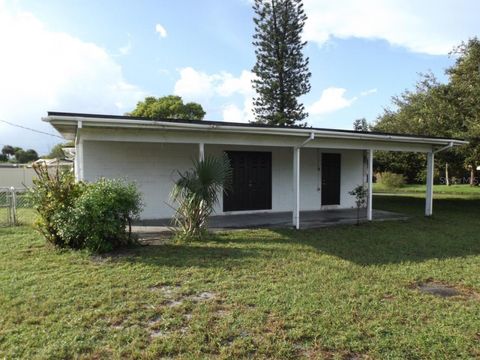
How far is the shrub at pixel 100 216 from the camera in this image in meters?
6.04

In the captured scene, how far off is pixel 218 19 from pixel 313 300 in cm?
1494

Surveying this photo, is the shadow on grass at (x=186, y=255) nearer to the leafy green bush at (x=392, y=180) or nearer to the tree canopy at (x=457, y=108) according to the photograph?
the tree canopy at (x=457, y=108)

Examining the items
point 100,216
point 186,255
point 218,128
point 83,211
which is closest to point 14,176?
point 218,128

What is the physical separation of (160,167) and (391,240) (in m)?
6.25

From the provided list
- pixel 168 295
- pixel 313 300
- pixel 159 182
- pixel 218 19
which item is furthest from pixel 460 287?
pixel 218 19

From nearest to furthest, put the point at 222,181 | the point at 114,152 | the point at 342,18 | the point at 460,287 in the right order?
the point at 460,287 < the point at 222,181 < the point at 114,152 < the point at 342,18

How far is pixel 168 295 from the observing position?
436cm

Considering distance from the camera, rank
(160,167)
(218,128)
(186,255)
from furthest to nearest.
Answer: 1. (160,167)
2. (218,128)
3. (186,255)

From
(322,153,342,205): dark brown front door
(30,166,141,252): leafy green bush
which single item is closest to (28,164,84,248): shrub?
(30,166,141,252): leafy green bush

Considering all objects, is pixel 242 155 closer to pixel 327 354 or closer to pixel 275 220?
pixel 275 220

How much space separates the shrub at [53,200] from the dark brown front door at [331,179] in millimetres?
8255

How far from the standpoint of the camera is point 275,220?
32.9 feet

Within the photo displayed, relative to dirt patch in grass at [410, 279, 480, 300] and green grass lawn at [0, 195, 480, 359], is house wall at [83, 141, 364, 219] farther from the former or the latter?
dirt patch in grass at [410, 279, 480, 300]

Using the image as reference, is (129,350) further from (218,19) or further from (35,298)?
(218,19)
